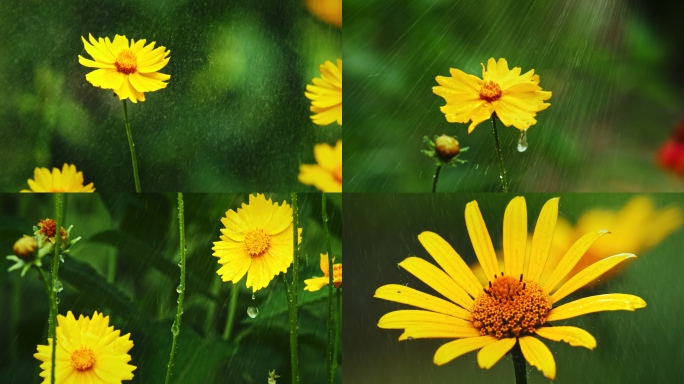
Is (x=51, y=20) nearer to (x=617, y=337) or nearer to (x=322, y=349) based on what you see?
(x=322, y=349)

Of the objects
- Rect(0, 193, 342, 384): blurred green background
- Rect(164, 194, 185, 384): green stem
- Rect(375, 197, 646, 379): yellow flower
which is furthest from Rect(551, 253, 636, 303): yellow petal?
Rect(164, 194, 185, 384): green stem

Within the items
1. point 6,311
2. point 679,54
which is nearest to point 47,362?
point 6,311

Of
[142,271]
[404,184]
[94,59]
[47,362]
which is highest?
[94,59]

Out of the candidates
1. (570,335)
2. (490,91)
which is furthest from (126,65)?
(570,335)

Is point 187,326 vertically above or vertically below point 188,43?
below

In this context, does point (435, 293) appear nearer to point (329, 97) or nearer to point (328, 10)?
point (329, 97)

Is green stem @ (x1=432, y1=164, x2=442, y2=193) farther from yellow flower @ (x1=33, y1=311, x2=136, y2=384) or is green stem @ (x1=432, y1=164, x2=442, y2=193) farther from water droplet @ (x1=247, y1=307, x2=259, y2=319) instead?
yellow flower @ (x1=33, y1=311, x2=136, y2=384)

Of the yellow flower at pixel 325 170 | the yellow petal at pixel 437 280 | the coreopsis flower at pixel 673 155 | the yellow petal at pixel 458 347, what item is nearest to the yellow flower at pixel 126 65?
the yellow flower at pixel 325 170
